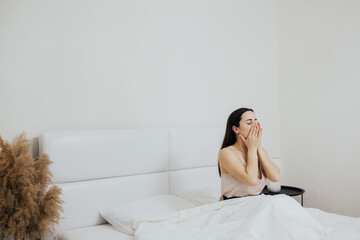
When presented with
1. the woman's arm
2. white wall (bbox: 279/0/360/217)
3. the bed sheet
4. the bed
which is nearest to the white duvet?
the bed

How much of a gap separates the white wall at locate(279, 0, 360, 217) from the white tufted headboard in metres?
1.07

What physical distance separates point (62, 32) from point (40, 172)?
1.00 m

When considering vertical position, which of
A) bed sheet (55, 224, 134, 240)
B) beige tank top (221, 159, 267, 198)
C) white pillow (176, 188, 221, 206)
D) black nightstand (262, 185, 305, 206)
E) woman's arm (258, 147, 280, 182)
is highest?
woman's arm (258, 147, 280, 182)

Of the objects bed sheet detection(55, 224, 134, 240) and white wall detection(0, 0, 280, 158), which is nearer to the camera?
bed sheet detection(55, 224, 134, 240)

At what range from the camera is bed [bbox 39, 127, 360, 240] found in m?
1.73

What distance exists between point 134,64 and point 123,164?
0.80 meters

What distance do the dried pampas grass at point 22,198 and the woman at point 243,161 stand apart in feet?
3.53

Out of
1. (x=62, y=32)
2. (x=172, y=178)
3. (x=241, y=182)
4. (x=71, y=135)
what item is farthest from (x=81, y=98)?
(x=241, y=182)

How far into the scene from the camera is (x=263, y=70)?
3598 mm

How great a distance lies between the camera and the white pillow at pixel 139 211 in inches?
79.7

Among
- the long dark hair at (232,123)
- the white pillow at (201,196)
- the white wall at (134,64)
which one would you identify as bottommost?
the white pillow at (201,196)

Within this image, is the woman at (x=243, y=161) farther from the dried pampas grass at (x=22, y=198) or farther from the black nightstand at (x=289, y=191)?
the dried pampas grass at (x=22, y=198)

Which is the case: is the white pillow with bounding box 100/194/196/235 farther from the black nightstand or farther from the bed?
the black nightstand

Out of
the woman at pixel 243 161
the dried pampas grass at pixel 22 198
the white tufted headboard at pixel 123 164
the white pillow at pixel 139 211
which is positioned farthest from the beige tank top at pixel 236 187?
the dried pampas grass at pixel 22 198
